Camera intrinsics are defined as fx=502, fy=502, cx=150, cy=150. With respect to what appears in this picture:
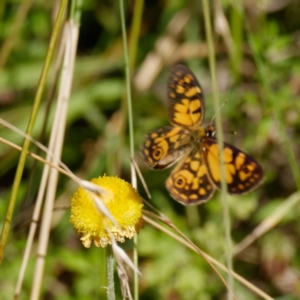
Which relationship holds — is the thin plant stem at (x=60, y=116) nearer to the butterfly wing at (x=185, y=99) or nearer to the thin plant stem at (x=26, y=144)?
the thin plant stem at (x=26, y=144)

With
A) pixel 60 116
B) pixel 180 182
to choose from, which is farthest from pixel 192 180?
pixel 60 116

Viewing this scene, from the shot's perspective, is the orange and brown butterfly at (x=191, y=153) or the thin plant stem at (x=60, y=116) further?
the orange and brown butterfly at (x=191, y=153)

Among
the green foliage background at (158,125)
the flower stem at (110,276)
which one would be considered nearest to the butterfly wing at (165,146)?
the green foliage background at (158,125)

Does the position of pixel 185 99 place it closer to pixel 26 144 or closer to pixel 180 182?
pixel 180 182

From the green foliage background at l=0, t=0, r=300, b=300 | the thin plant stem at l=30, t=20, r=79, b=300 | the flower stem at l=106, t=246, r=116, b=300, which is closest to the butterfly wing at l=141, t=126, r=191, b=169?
the thin plant stem at l=30, t=20, r=79, b=300

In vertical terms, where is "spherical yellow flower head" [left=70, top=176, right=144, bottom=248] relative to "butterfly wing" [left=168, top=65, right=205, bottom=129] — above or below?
below

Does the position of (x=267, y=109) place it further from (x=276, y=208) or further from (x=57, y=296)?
(x=57, y=296)

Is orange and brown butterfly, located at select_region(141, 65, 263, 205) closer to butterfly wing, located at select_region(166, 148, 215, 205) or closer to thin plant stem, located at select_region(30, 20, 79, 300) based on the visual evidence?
butterfly wing, located at select_region(166, 148, 215, 205)

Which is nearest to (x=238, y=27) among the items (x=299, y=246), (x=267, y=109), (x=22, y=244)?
(x=267, y=109)
